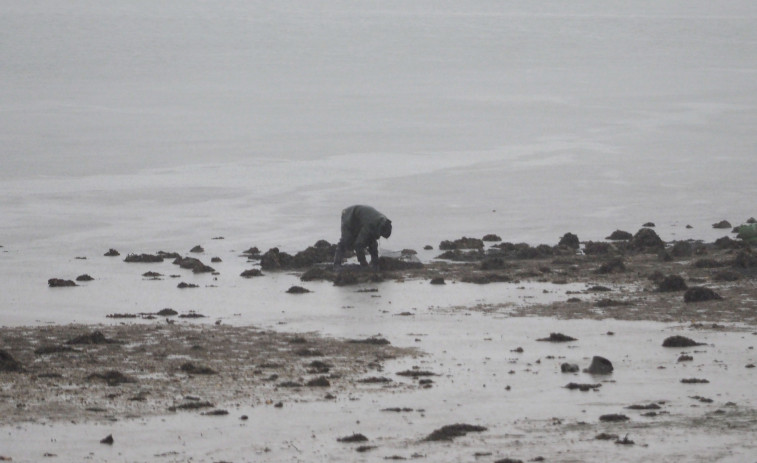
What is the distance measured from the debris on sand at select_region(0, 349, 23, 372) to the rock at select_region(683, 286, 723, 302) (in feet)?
45.9

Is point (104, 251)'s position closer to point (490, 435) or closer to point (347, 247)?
point (347, 247)

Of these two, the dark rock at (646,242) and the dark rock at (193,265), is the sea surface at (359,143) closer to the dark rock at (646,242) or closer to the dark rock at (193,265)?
the dark rock at (646,242)

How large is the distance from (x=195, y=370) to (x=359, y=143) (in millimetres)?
52256

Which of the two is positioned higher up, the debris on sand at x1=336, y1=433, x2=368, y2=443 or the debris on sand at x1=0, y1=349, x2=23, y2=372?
the debris on sand at x1=0, y1=349, x2=23, y2=372

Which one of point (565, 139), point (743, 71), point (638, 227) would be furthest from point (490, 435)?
point (743, 71)

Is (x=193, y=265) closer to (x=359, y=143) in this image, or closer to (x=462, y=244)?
(x=462, y=244)

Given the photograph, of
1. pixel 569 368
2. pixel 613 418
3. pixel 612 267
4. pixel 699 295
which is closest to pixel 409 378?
pixel 569 368

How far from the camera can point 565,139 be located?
3000 inches

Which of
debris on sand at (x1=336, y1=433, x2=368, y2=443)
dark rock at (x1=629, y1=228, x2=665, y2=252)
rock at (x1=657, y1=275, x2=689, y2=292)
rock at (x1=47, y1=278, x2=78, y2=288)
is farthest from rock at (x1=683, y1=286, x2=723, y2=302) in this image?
rock at (x1=47, y1=278, x2=78, y2=288)

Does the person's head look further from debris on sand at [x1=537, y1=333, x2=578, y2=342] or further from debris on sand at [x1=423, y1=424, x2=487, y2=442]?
debris on sand at [x1=423, y1=424, x2=487, y2=442]

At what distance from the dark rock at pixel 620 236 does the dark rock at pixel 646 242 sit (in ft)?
5.31

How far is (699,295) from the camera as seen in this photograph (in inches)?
1137

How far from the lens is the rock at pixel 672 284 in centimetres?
3044

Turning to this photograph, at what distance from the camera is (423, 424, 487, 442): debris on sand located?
17703 millimetres
